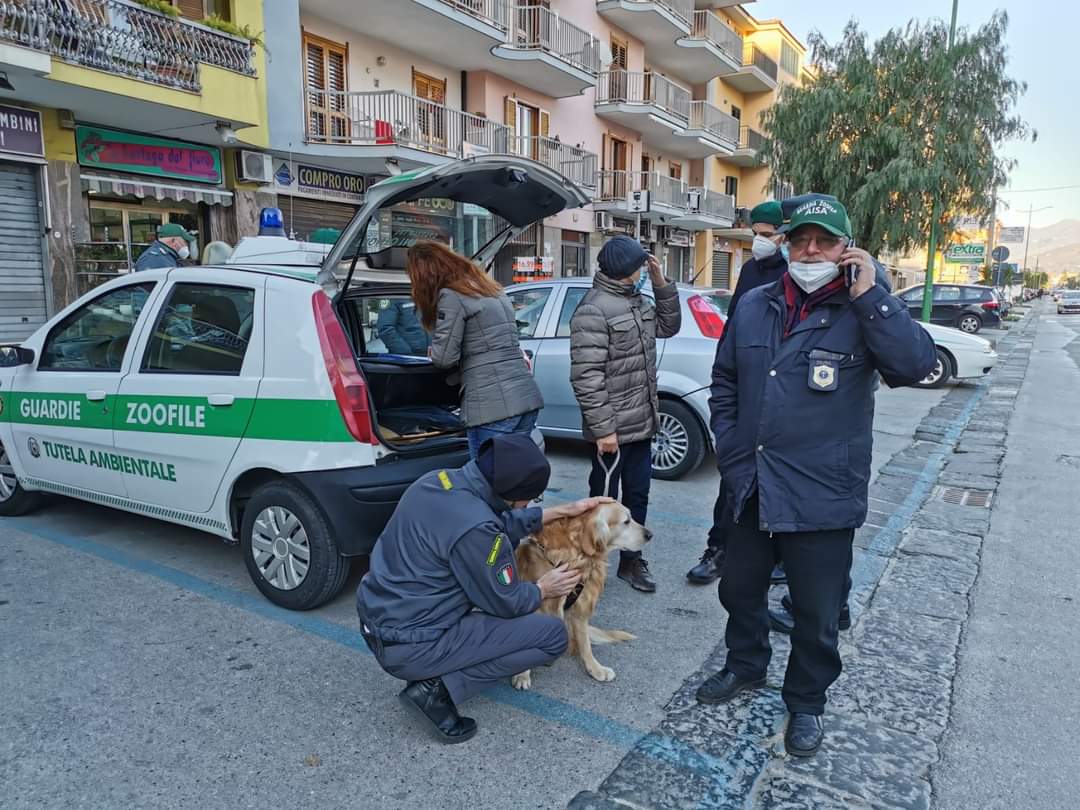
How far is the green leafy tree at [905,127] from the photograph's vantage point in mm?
15641

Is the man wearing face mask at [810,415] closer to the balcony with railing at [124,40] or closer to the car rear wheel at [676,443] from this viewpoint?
the car rear wheel at [676,443]

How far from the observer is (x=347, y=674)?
3.12 meters

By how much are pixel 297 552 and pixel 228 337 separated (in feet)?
3.69

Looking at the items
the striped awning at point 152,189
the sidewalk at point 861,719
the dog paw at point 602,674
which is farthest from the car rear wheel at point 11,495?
the striped awning at point 152,189

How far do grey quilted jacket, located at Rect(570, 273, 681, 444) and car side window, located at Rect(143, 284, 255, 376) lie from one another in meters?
1.64

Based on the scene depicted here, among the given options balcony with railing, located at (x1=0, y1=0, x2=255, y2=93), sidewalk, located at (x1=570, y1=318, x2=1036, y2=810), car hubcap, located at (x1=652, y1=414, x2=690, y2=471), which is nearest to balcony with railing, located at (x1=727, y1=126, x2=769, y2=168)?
balcony with railing, located at (x1=0, y1=0, x2=255, y2=93)

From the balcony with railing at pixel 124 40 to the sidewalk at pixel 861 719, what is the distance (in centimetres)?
1004

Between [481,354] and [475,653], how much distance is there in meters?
1.60

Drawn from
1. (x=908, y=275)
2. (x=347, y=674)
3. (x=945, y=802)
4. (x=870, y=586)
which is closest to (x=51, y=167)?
(x=347, y=674)

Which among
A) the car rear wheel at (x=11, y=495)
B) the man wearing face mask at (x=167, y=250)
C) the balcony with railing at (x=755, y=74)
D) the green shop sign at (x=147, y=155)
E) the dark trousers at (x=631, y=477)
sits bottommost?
the car rear wheel at (x=11, y=495)

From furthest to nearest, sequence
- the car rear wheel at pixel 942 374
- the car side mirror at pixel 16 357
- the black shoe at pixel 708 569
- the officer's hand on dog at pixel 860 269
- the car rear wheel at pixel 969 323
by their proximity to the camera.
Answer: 1. the car rear wheel at pixel 969 323
2. the car rear wheel at pixel 942 374
3. the car side mirror at pixel 16 357
4. the black shoe at pixel 708 569
5. the officer's hand on dog at pixel 860 269

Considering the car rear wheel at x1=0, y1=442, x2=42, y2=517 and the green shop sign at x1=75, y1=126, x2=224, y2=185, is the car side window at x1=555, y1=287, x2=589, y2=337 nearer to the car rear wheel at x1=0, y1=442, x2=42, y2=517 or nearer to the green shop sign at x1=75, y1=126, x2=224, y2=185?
the car rear wheel at x1=0, y1=442, x2=42, y2=517

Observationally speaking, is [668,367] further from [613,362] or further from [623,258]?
[623,258]

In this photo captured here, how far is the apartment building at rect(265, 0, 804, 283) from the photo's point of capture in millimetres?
13562
